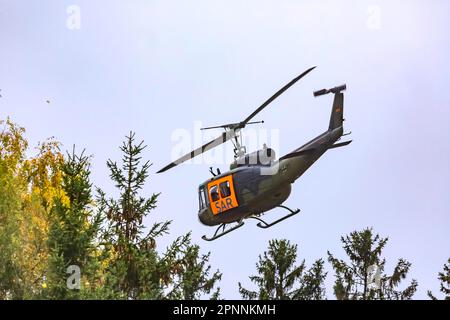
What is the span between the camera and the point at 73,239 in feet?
129

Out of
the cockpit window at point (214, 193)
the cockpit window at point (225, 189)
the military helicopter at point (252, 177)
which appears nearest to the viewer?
the military helicopter at point (252, 177)

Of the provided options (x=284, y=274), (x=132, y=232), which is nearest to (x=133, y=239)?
(x=132, y=232)

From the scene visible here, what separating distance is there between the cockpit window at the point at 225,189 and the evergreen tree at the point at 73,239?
6.67 meters

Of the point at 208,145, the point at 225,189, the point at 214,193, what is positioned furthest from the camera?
the point at 214,193

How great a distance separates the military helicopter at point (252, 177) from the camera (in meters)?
43.3

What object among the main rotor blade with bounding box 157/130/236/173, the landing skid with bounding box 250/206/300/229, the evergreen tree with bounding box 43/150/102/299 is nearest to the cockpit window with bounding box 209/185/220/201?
the main rotor blade with bounding box 157/130/236/173

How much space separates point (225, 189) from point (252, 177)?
1546 millimetres

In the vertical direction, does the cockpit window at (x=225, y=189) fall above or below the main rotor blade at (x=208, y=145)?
below

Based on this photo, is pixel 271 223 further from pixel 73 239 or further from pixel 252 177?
pixel 73 239

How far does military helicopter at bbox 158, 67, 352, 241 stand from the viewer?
43344mm

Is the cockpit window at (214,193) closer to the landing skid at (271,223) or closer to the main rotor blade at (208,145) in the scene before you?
the main rotor blade at (208,145)

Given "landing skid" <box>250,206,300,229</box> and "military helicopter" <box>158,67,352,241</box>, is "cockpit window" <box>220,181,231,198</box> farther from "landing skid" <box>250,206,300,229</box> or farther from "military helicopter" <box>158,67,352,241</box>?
"landing skid" <box>250,206,300,229</box>

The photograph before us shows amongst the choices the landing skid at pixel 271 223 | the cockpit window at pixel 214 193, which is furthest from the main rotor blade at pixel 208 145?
the landing skid at pixel 271 223

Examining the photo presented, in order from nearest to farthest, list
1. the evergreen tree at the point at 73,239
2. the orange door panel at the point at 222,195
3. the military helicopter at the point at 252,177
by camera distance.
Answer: the evergreen tree at the point at 73,239 < the military helicopter at the point at 252,177 < the orange door panel at the point at 222,195
